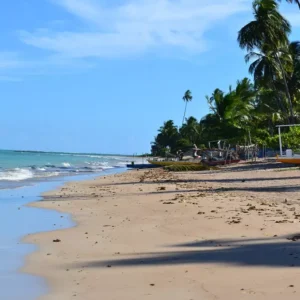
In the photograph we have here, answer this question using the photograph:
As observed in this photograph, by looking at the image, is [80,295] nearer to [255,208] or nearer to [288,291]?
[288,291]

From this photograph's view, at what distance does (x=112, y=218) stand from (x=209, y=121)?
124ft

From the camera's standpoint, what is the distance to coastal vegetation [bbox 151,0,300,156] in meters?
37.8

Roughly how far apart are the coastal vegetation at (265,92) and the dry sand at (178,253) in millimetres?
21657

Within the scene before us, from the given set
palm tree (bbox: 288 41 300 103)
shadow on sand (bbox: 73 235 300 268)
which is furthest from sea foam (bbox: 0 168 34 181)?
shadow on sand (bbox: 73 235 300 268)

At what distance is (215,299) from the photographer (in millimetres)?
4910

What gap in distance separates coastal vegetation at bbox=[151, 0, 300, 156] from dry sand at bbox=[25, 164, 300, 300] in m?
21.7

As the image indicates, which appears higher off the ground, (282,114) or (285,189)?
(282,114)

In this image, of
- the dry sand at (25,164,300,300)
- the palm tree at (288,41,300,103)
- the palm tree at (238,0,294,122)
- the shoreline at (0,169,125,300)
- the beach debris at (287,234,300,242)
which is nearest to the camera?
the dry sand at (25,164,300,300)

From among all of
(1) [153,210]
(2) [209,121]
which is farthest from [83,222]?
(2) [209,121]

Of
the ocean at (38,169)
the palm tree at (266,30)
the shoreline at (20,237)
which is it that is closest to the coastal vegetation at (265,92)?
the palm tree at (266,30)

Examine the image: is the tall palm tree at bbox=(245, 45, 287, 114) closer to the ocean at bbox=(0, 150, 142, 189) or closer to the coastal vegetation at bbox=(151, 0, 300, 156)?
the coastal vegetation at bbox=(151, 0, 300, 156)

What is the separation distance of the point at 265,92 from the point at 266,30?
13931mm

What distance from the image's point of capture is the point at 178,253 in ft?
23.6

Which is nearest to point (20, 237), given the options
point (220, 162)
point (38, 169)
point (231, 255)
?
point (231, 255)
